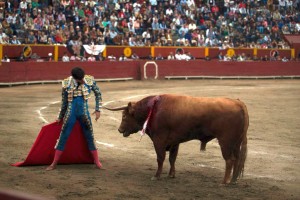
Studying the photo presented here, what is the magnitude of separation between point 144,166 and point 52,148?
1.36 m

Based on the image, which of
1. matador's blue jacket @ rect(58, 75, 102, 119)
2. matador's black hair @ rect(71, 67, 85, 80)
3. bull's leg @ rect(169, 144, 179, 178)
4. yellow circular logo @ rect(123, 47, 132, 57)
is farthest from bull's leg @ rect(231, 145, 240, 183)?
yellow circular logo @ rect(123, 47, 132, 57)

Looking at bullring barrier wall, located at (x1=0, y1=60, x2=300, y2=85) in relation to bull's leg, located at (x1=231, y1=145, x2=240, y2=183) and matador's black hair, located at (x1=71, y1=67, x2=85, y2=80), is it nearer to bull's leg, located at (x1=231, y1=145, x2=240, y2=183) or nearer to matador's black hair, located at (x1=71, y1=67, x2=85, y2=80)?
matador's black hair, located at (x1=71, y1=67, x2=85, y2=80)

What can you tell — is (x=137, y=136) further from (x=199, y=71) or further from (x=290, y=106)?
(x=199, y=71)

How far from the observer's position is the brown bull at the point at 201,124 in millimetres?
8078

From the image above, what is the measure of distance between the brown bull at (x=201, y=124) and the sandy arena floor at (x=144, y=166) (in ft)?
1.34

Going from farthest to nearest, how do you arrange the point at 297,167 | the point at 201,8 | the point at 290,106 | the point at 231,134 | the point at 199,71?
1. the point at 201,8
2. the point at 199,71
3. the point at 290,106
4. the point at 297,167
5. the point at 231,134

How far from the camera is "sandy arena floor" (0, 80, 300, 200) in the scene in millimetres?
7664

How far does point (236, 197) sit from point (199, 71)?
22.5 m

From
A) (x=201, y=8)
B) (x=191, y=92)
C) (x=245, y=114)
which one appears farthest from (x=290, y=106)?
(x=201, y=8)

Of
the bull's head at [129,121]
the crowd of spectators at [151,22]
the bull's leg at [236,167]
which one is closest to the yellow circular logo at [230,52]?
the crowd of spectators at [151,22]

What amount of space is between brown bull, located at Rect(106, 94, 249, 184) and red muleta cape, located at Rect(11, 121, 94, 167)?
42.6 inches

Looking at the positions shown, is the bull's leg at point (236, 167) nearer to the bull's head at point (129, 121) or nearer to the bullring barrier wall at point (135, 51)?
the bull's head at point (129, 121)

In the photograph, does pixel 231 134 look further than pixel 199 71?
No

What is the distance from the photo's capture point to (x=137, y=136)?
12.6 metres
